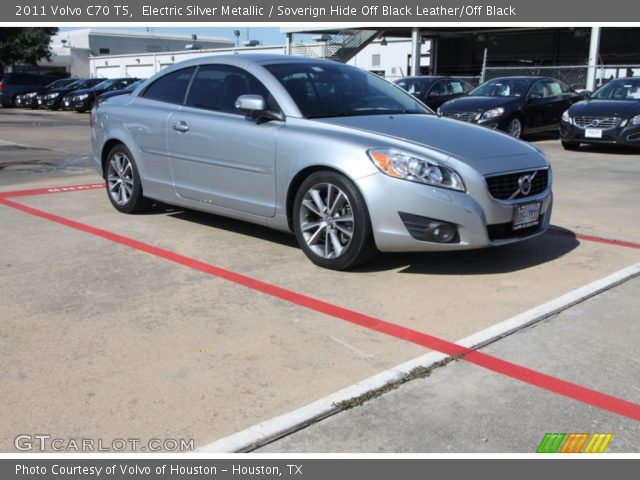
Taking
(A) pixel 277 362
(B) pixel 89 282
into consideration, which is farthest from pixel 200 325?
(B) pixel 89 282

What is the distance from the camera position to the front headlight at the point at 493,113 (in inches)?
557

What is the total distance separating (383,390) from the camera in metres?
3.27

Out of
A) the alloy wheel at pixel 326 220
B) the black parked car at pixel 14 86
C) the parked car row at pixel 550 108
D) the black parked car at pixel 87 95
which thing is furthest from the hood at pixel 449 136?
the black parked car at pixel 14 86

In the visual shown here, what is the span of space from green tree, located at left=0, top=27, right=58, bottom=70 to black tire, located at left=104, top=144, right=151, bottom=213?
42512 mm

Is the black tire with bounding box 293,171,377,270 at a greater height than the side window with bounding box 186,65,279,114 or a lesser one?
lesser

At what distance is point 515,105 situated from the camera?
14.6m

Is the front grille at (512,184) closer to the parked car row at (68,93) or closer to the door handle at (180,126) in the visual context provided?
the door handle at (180,126)

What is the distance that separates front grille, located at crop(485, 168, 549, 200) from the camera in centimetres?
492

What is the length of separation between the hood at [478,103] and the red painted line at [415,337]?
32.5ft

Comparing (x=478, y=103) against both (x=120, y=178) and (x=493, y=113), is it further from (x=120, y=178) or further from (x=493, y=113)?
(x=120, y=178)

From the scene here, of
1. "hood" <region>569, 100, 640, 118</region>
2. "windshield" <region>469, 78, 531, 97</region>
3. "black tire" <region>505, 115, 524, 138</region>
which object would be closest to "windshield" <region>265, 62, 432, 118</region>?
"hood" <region>569, 100, 640, 118</region>

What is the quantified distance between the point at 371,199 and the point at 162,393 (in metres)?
2.19

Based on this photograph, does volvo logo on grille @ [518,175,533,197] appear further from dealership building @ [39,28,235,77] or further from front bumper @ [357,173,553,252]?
dealership building @ [39,28,235,77]
